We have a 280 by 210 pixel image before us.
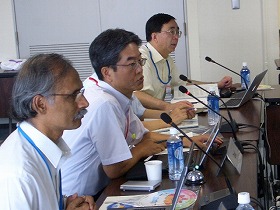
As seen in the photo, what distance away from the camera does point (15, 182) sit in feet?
4.49

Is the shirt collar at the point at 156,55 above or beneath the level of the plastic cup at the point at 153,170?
above

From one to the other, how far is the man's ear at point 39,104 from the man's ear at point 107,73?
822mm

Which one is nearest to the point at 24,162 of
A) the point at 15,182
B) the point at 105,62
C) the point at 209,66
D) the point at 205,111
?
the point at 15,182

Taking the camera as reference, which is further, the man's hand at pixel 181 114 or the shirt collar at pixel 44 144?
the man's hand at pixel 181 114

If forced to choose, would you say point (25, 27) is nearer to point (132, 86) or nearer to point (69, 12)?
point (69, 12)

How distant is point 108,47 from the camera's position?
2.34 meters

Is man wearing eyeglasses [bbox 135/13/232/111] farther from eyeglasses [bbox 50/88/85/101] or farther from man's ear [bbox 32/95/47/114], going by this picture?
man's ear [bbox 32/95/47/114]

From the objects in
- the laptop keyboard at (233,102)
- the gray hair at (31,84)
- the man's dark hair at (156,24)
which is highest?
the man's dark hair at (156,24)

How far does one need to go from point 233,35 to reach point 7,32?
8.51 feet

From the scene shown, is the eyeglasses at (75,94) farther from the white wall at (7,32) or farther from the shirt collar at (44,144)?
the white wall at (7,32)

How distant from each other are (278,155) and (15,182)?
2635mm

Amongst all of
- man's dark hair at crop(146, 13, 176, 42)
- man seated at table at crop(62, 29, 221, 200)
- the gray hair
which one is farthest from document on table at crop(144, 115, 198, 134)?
the gray hair

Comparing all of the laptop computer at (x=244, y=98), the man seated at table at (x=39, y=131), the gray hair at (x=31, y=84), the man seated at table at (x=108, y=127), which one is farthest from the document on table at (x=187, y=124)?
the gray hair at (x=31, y=84)

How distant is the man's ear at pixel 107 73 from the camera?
236 centimetres
